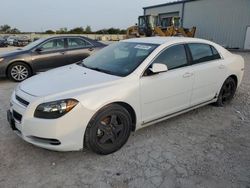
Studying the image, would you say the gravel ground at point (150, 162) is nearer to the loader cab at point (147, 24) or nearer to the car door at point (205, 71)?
the car door at point (205, 71)

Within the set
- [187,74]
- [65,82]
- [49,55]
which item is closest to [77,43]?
[49,55]

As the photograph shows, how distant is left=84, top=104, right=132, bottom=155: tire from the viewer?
10.3 feet

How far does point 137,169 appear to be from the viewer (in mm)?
3057

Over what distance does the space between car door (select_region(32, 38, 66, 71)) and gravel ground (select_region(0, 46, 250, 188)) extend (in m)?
3.82

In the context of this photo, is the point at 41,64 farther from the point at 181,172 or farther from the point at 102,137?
the point at 181,172

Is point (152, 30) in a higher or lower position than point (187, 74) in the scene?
lower

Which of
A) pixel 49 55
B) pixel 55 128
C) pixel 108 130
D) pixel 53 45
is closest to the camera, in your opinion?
pixel 55 128

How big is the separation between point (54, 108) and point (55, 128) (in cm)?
23

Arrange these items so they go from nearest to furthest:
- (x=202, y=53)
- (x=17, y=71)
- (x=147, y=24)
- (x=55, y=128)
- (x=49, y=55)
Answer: (x=55, y=128)
(x=202, y=53)
(x=17, y=71)
(x=49, y=55)
(x=147, y=24)

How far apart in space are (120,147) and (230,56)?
3.12 meters

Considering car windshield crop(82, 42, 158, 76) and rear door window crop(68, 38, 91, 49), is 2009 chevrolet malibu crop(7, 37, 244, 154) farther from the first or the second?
rear door window crop(68, 38, 91, 49)

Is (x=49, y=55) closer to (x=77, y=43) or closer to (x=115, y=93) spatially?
(x=77, y=43)

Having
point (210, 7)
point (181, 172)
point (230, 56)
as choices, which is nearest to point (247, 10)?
point (210, 7)

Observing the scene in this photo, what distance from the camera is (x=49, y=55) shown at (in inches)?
312
